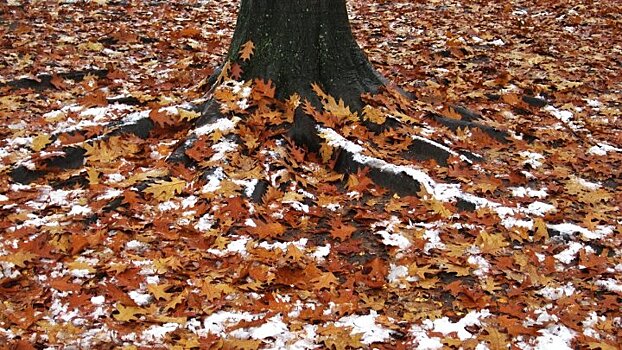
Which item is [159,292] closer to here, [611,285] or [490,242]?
[490,242]

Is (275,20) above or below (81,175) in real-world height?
above

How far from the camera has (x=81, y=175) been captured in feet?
15.6

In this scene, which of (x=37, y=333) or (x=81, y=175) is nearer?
(x=37, y=333)

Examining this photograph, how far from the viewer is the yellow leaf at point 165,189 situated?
14.6 ft

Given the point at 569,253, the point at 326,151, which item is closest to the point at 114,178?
the point at 326,151

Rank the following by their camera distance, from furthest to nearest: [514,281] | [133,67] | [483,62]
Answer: [483,62], [133,67], [514,281]

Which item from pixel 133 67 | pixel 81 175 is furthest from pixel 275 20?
pixel 133 67

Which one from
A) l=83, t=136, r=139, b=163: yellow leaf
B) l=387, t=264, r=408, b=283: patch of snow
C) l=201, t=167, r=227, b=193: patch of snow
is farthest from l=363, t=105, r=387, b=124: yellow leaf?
l=83, t=136, r=139, b=163: yellow leaf

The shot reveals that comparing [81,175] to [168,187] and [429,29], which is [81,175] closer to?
[168,187]

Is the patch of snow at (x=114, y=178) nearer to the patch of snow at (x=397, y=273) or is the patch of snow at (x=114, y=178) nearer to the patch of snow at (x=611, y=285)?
the patch of snow at (x=397, y=273)

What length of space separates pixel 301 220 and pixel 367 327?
4.06 ft

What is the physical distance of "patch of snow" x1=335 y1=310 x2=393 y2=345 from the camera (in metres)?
3.24

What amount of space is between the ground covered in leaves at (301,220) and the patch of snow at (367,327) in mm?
19

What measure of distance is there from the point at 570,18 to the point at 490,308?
8065mm
